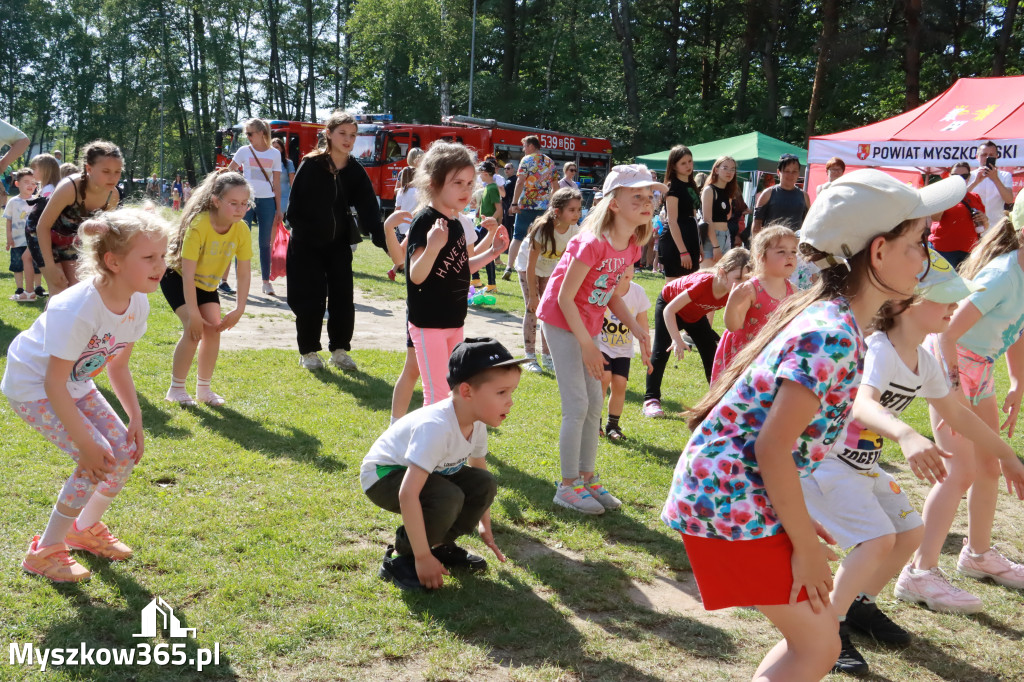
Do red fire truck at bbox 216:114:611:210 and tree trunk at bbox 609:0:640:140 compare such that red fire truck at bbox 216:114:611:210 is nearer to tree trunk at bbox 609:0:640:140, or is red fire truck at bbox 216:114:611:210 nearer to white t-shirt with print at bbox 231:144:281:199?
tree trunk at bbox 609:0:640:140

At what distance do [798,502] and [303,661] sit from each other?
1.90 m

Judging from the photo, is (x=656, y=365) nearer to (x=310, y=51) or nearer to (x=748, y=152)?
(x=748, y=152)

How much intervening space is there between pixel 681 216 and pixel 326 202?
377 cm

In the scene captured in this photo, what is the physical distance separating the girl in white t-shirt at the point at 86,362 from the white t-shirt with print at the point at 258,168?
25.8 feet

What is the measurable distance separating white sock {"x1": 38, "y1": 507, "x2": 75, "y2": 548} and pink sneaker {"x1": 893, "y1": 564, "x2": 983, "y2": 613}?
370cm

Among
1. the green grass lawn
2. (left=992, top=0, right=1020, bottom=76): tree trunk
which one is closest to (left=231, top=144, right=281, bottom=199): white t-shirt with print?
the green grass lawn

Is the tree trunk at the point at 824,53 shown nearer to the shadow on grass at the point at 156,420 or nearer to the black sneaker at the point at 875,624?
the shadow on grass at the point at 156,420

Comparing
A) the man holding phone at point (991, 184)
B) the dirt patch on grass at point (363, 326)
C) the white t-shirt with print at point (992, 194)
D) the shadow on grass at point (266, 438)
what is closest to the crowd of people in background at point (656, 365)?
the shadow on grass at point (266, 438)

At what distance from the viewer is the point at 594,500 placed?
4.79 meters

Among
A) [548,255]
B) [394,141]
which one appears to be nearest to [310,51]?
[394,141]

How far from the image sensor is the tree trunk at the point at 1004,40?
2875 cm

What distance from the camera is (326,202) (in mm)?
7461

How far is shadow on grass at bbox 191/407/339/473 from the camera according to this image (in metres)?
5.32

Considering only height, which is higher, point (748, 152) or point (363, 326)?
point (748, 152)
